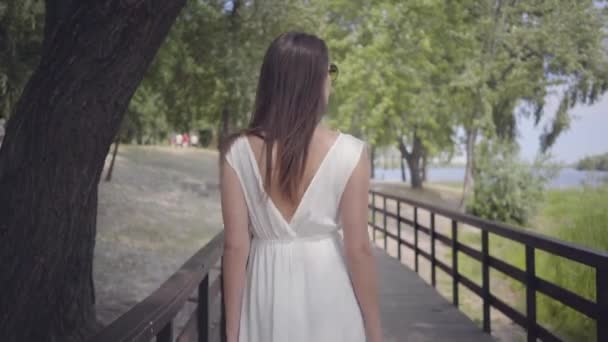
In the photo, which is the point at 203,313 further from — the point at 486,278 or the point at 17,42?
the point at 17,42

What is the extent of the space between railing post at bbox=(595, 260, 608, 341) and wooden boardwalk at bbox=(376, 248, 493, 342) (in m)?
2.19

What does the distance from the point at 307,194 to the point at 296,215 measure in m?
0.07

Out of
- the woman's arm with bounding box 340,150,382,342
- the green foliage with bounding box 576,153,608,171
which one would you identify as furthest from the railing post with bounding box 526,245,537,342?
the green foliage with bounding box 576,153,608,171

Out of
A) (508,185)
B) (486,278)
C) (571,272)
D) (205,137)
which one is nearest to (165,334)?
(486,278)

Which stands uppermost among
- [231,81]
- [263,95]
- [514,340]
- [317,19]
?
[317,19]

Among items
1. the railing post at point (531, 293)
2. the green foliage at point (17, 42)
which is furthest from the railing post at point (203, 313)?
the green foliage at point (17, 42)

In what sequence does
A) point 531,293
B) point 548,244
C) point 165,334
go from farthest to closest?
1. point 531,293
2. point 548,244
3. point 165,334

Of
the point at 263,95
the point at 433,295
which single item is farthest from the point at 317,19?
the point at 263,95

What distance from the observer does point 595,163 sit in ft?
36.7

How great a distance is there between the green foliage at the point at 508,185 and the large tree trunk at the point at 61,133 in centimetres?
1375

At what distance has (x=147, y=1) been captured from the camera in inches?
140

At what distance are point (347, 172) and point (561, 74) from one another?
25.3m

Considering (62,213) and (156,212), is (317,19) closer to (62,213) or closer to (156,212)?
(156,212)

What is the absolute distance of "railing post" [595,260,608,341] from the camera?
3223 millimetres
